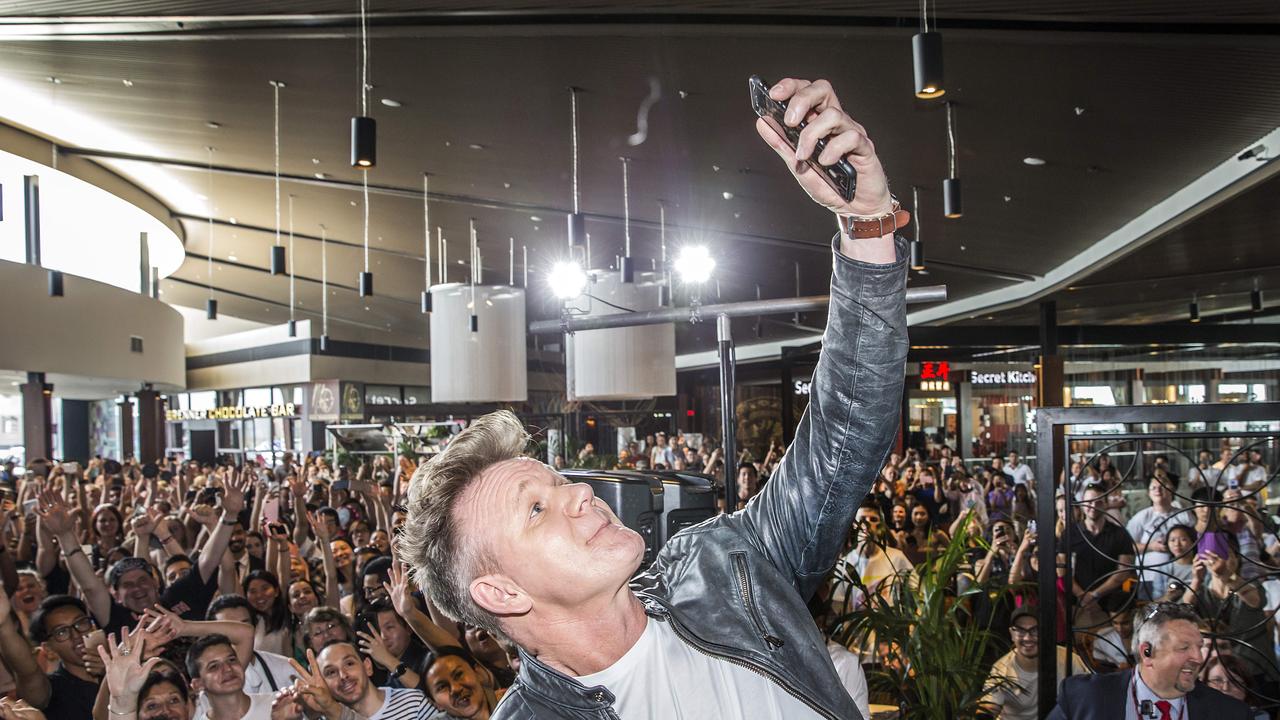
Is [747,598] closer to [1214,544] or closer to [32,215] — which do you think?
[1214,544]

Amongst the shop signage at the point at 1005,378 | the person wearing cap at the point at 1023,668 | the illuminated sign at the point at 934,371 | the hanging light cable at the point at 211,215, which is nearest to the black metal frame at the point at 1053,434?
the person wearing cap at the point at 1023,668

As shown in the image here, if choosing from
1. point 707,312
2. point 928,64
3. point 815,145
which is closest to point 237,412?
point 928,64

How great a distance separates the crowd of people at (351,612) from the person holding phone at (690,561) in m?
0.44

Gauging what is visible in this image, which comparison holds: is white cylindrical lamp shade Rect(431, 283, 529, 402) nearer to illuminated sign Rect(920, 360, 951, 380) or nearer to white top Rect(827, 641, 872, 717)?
illuminated sign Rect(920, 360, 951, 380)

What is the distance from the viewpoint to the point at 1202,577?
4262 millimetres

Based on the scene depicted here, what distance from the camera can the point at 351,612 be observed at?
467cm

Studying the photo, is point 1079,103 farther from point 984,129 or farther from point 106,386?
point 106,386

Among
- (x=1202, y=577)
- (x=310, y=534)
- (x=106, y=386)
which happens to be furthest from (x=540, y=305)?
(x=1202, y=577)

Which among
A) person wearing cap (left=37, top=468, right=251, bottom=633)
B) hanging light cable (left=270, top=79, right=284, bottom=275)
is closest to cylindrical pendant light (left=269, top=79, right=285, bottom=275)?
hanging light cable (left=270, top=79, right=284, bottom=275)

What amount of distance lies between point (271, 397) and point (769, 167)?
20610mm

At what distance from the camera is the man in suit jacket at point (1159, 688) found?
2777 millimetres

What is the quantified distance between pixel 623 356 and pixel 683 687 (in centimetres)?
820

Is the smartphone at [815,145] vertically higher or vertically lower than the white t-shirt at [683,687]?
higher

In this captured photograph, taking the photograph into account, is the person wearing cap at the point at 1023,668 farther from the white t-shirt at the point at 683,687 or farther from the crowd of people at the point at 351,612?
the white t-shirt at the point at 683,687
